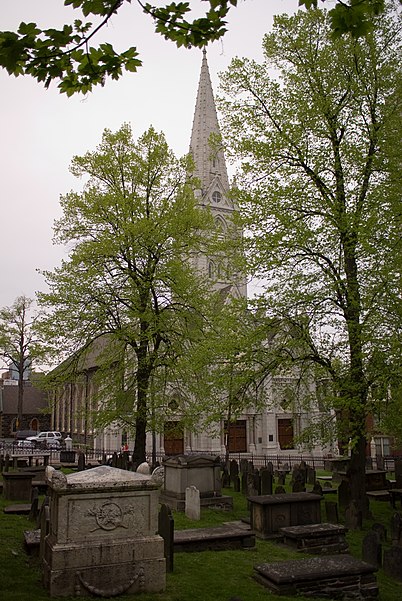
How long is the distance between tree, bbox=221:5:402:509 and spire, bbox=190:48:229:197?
107ft

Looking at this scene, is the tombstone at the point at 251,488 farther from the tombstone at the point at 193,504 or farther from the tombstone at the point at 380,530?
the tombstone at the point at 380,530

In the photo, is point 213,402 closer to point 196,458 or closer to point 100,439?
point 196,458

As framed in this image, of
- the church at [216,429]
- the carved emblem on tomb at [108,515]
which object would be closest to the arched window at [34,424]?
the church at [216,429]

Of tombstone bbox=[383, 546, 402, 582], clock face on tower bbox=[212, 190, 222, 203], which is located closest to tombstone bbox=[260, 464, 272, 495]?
tombstone bbox=[383, 546, 402, 582]

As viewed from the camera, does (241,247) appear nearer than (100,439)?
Yes

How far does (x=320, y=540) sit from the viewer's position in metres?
10.7

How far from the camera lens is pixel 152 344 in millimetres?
21734

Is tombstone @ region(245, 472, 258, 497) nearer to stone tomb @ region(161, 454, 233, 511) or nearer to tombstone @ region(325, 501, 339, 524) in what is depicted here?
stone tomb @ region(161, 454, 233, 511)

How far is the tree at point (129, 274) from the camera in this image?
63.6 ft

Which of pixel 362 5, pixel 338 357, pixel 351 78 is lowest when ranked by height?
pixel 338 357

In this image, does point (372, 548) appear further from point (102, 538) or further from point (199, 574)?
point (102, 538)

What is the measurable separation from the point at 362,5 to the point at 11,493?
14.8m

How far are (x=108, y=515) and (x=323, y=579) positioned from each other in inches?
127

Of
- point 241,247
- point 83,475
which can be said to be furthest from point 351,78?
point 83,475
